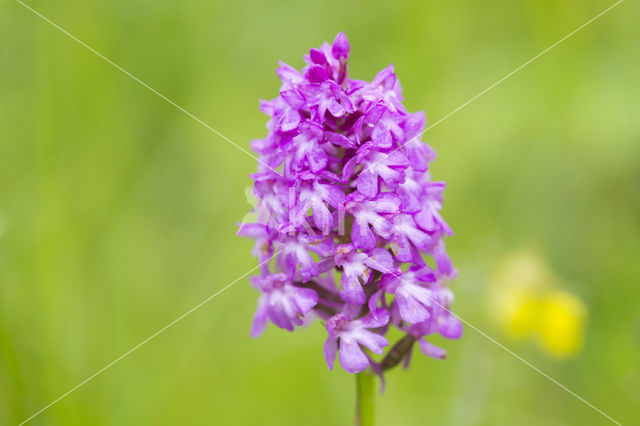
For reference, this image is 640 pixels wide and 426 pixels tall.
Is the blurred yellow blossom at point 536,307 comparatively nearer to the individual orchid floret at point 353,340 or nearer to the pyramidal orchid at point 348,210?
the pyramidal orchid at point 348,210

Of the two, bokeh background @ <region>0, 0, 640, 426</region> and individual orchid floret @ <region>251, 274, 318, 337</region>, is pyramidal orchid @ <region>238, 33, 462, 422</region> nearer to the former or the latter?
individual orchid floret @ <region>251, 274, 318, 337</region>

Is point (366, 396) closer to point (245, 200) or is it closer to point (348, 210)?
point (348, 210)

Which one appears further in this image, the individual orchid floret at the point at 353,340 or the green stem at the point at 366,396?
the green stem at the point at 366,396

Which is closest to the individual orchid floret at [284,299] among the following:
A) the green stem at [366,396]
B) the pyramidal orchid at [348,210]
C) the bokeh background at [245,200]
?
the pyramidal orchid at [348,210]

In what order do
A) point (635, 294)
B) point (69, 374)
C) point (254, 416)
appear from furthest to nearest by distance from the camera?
point (635, 294) → point (254, 416) → point (69, 374)

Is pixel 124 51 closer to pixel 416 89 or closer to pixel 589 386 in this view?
pixel 416 89

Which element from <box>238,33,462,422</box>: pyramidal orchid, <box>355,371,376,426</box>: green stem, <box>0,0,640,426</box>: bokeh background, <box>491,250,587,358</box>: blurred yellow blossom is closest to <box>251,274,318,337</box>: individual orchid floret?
<box>238,33,462,422</box>: pyramidal orchid

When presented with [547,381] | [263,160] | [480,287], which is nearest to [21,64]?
[263,160]
